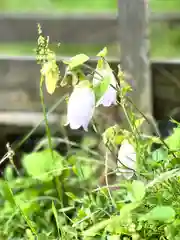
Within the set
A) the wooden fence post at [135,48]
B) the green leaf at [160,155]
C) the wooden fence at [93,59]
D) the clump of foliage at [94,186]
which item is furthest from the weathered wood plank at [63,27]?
the green leaf at [160,155]

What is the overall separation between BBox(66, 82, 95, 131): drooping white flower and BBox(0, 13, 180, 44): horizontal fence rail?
61 centimetres

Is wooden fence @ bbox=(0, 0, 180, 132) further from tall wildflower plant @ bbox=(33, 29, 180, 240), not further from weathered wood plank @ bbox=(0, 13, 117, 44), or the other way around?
tall wildflower plant @ bbox=(33, 29, 180, 240)

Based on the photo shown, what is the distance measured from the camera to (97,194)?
0.82 meters

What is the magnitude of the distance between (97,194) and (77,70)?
22 centimetres

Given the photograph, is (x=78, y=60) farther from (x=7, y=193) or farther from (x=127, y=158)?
(x=7, y=193)

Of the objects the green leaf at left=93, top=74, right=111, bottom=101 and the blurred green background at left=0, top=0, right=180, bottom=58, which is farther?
the blurred green background at left=0, top=0, right=180, bottom=58

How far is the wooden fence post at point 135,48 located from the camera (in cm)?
109

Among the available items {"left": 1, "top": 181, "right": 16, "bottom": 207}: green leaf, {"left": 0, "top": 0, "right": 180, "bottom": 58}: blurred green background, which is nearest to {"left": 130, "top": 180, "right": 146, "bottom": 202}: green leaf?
{"left": 1, "top": 181, "right": 16, "bottom": 207}: green leaf

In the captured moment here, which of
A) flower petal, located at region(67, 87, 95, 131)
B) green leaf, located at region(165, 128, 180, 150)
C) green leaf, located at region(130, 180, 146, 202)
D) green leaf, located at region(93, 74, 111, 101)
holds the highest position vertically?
green leaf, located at region(93, 74, 111, 101)

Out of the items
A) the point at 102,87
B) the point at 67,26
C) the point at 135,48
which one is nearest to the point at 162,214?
the point at 102,87

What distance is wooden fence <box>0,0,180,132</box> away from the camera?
1.12 metres

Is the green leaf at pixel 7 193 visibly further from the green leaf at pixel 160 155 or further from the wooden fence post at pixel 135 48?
the wooden fence post at pixel 135 48

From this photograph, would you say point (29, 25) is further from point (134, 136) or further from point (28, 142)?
point (134, 136)

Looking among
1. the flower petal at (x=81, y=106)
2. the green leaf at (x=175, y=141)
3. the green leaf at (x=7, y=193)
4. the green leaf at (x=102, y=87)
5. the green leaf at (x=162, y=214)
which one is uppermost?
the green leaf at (x=102, y=87)
